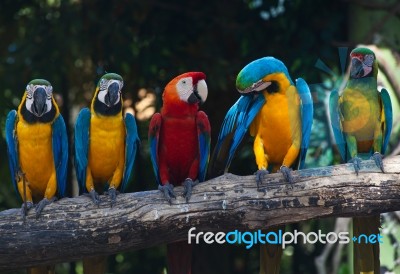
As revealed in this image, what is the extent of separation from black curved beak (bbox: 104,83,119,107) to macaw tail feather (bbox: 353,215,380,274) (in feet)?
4.21

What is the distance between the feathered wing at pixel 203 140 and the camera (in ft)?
12.5

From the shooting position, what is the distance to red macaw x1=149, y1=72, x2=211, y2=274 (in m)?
3.77

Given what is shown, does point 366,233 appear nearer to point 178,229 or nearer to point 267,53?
point 178,229

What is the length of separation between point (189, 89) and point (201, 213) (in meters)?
0.58

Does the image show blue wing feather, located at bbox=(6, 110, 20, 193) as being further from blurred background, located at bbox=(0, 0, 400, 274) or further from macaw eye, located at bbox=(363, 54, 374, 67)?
macaw eye, located at bbox=(363, 54, 374, 67)

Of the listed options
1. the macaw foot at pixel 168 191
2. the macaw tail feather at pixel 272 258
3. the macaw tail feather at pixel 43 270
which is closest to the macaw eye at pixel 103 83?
the macaw foot at pixel 168 191

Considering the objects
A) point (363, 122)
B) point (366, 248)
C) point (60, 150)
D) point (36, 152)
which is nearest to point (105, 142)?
point (60, 150)

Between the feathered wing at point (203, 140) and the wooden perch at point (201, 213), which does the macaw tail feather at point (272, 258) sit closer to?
the wooden perch at point (201, 213)

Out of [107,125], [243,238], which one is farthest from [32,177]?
[243,238]

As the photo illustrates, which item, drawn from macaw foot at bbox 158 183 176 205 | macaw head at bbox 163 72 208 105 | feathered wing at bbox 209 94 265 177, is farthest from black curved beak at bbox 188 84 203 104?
macaw foot at bbox 158 183 176 205

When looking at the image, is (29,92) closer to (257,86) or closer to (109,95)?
(109,95)

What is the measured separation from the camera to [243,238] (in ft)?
13.3

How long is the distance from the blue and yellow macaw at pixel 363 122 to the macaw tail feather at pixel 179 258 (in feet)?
2.63

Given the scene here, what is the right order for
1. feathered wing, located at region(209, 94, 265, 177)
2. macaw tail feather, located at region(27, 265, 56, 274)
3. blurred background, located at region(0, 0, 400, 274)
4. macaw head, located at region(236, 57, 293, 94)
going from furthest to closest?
blurred background, located at region(0, 0, 400, 274)
macaw tail feather, located at region(27, 265, 56, 274)
feathered wing, located at region(209, 94, 265, 177)
macaw head, located at region(236, 57, 293, 94)
